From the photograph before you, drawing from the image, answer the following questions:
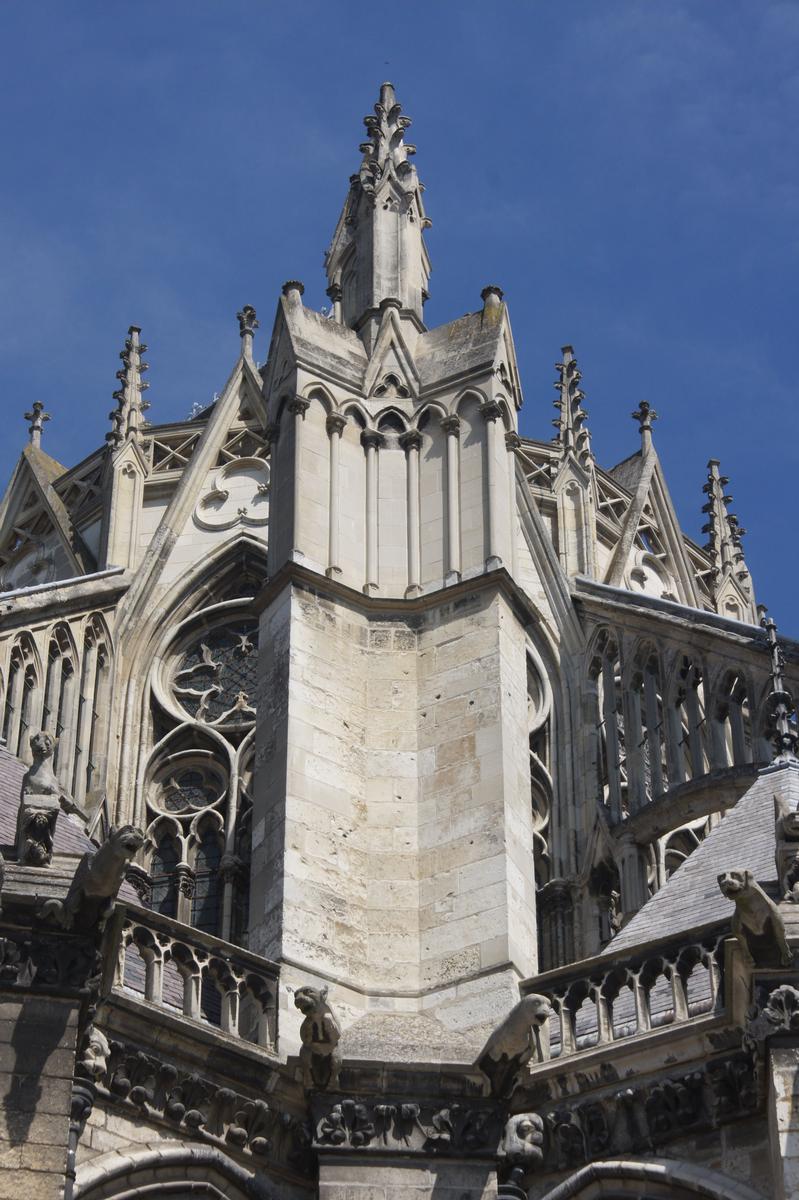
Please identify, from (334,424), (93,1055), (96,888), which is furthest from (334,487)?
(96,888)

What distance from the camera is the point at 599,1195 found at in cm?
1709

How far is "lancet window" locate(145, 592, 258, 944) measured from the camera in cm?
2622

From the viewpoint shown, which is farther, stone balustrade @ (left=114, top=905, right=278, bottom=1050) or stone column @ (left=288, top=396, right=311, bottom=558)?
stone column @ (left=288, top=396, right=311, bottom=558)

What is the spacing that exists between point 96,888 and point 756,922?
3.72 m

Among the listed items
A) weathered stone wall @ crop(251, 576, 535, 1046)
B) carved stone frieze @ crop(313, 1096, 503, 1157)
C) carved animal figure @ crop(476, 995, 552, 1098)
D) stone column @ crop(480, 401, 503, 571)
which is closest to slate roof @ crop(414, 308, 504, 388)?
stone column @ crop(480, 401, 503, 571)

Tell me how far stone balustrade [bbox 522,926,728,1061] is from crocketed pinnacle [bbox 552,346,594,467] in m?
14.9

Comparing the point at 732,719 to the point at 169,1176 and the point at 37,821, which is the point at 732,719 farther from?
the point at 37,821

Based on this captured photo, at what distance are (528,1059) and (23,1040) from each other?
3286 mm

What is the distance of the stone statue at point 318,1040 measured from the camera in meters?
17.2

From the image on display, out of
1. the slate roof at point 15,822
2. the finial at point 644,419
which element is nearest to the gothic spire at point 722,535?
the finial at point 644,419

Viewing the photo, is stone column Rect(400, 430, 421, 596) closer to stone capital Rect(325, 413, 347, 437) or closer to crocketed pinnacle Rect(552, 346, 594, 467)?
stone capital Rect(325, 413, 347, 437)

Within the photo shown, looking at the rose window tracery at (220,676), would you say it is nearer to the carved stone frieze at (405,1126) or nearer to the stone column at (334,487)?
the stone column at (334,487)

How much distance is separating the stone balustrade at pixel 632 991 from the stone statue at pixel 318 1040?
1434 millimetres

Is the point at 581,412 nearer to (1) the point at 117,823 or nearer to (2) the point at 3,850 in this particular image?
(1) the point at 117,823
